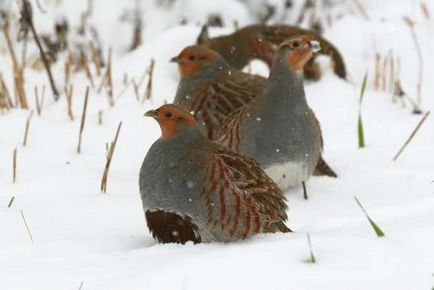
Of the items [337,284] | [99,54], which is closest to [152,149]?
[337,284]

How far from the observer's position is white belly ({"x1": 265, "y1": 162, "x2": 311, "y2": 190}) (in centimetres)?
509

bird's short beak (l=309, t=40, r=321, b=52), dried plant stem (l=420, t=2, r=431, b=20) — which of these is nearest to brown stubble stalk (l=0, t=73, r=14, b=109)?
bird's short beak (l=309, t=40, r=321, b=52)

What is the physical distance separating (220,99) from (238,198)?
74.0 inches

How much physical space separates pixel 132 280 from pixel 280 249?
510 mm

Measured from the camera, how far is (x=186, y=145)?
3.86 m

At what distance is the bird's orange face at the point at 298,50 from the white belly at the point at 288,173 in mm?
531

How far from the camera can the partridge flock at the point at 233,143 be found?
3748 millimetres

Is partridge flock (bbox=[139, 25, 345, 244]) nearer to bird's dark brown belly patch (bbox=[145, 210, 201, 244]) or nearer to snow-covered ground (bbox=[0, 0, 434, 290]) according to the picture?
bird's dark brown belly patch (bbox=[145, 210, 201, 244])

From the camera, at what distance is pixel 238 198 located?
12.4ft

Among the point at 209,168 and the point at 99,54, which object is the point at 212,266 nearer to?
the point at 209,168

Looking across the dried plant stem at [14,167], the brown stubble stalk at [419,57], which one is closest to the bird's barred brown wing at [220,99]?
the dried plant stem at [14,167]

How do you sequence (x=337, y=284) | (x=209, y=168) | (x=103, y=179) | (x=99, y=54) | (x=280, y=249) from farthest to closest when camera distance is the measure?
(x=99, y=54) → (x=103, y=179) → (x=209, y=168) → (x=280, y=249) → (x=337, y=284)

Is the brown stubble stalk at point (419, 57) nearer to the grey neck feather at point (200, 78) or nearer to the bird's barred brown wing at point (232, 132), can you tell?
the grey neck feather at point (200, 78)

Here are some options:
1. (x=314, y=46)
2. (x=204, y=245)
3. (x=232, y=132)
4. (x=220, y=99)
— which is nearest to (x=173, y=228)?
(x=204, y=245)
